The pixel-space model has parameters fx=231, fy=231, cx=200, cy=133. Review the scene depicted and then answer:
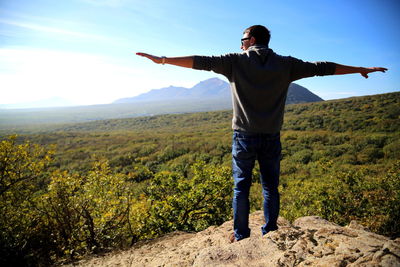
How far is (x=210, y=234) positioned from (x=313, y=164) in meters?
13.9

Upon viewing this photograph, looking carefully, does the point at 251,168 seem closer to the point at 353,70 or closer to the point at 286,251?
the point at 286,251

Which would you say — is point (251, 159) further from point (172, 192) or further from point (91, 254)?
point (172, 192)

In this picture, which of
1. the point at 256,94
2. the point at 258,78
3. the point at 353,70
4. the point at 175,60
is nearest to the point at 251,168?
the point at 256,94

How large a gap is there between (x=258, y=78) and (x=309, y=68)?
674 millimetres

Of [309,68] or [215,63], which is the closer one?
[215,63]

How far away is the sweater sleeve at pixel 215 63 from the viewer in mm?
2449

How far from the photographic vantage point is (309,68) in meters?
2.70

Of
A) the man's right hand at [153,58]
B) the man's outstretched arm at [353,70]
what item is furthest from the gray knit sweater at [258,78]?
the man's right hand at [153,58]

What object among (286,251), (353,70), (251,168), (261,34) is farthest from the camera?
(353,70)

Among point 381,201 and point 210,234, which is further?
point 381,201

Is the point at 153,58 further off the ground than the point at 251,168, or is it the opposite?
the point at 153,58

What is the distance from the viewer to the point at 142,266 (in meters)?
3.19

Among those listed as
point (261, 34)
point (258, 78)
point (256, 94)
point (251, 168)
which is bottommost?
point (251, 168)

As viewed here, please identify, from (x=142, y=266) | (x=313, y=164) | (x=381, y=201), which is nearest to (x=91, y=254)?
(x=142, y=266)
